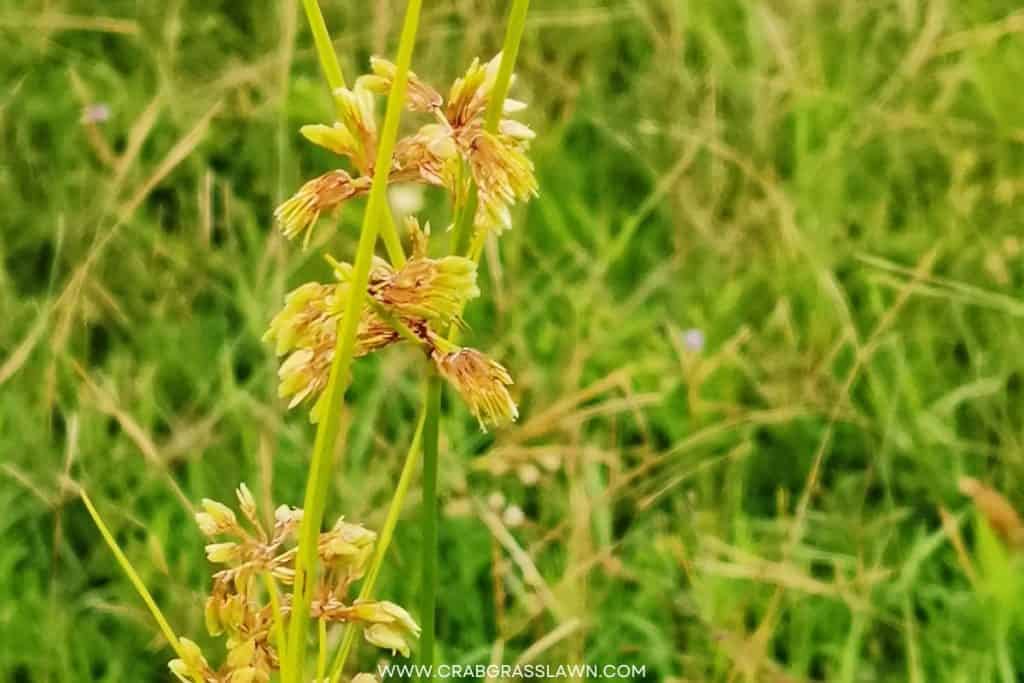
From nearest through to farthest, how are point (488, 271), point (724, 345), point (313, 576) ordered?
point (313, 576)
point (724, 345)
point (488, 271)

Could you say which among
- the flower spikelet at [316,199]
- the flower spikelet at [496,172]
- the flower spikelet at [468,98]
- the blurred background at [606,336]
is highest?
the flower spikelet at [468,98]

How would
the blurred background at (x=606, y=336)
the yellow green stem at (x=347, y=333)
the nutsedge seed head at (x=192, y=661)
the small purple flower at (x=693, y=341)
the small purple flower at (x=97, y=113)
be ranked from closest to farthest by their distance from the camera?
the yellow green stem at (x=347, y=333)
the nutsedge seed head at (x=192, y=661)
the blurred background at (x=606, y=336)
the small purple flower at (x=693, y=341)
the small purple flower at (x=97, y=113)

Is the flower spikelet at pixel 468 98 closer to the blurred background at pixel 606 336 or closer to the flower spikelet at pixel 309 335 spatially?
the flower spikelet at pixel 309 335

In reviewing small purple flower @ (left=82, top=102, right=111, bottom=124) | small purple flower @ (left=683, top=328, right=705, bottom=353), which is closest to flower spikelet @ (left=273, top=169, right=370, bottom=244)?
small purple flower @ (left=683, top=328, right=705, bottom=353)

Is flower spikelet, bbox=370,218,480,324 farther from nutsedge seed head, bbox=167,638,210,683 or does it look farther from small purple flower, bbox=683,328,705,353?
small purple flower, bbox=683,328,705,353

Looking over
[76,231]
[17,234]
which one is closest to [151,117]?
[76,231]

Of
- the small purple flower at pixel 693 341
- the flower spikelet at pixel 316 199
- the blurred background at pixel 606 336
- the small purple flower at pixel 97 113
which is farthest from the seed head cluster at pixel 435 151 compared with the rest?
the small purple flower at pixel 97 113

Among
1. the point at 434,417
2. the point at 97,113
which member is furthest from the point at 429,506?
the point at 97,113

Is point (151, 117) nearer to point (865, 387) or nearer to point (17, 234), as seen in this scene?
point (17, 234)

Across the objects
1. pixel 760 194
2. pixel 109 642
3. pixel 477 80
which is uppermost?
pixel 477 80
